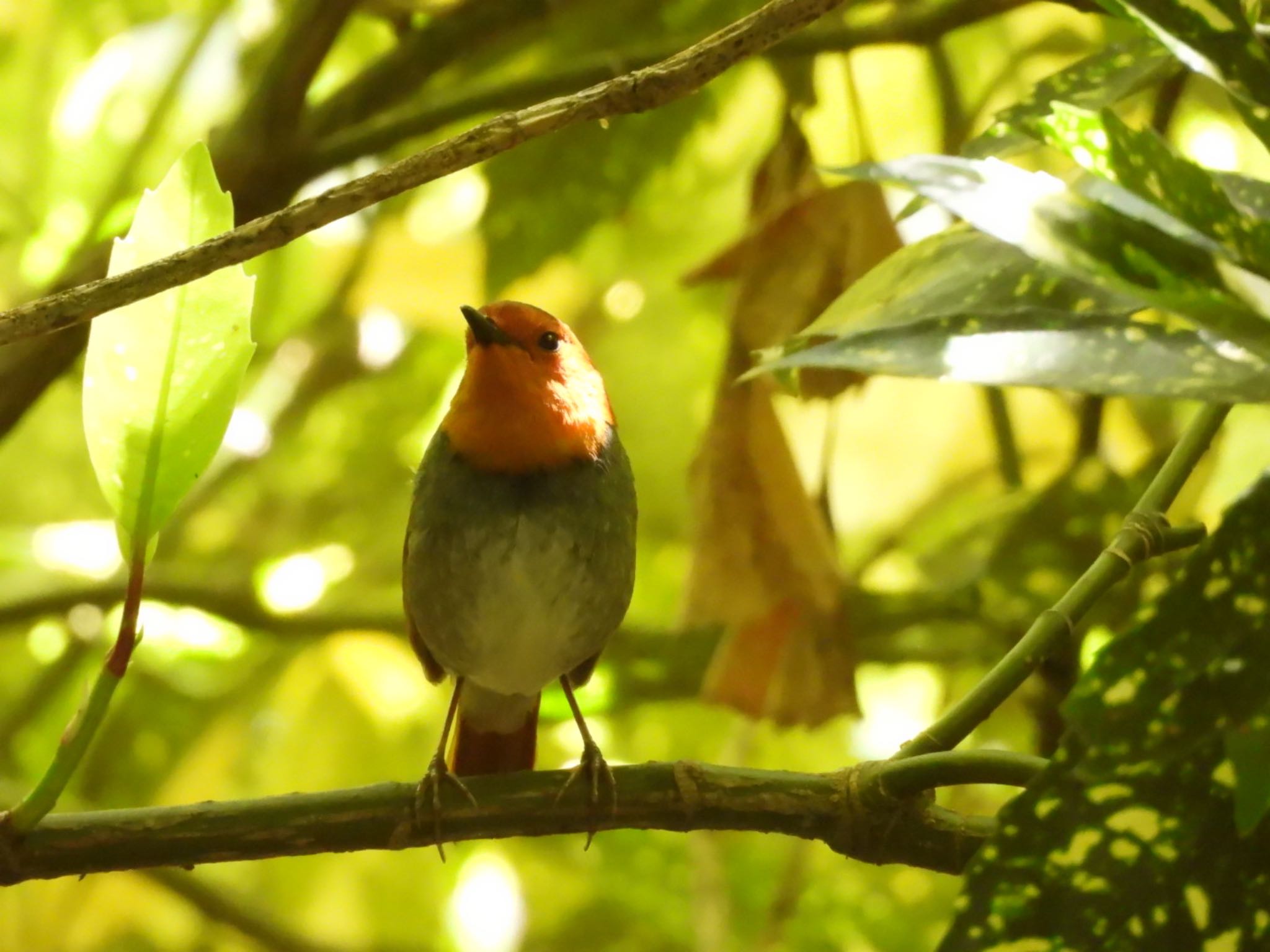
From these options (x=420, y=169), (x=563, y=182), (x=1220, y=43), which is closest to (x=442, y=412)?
(x=563, y=182)

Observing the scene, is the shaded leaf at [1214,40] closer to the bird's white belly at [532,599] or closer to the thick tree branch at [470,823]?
the thick tree branch at [470,823]

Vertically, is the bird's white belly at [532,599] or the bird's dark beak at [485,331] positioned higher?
the bird's dark beak at [485,331]

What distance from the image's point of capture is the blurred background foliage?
159 cm

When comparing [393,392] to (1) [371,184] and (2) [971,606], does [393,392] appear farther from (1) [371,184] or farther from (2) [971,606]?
(1) [371,184]

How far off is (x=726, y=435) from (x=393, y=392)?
3.60ft

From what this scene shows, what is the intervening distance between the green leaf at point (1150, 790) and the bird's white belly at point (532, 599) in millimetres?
776

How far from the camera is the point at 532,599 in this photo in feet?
4.52

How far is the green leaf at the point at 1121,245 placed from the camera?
55cm

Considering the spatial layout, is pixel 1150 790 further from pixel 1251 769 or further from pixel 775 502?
pixel 775 502

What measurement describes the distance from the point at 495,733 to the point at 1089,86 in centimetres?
103

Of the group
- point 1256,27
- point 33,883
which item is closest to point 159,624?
point 33,883

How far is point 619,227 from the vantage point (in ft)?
7.50

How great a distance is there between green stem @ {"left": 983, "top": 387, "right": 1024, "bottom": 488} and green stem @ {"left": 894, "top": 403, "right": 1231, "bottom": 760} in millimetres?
1021

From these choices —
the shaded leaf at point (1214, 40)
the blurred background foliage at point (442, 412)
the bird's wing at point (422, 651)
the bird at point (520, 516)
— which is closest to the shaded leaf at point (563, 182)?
the blurred background foliage at point (442, 412)
